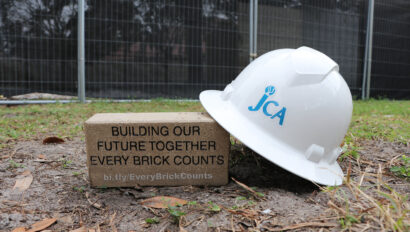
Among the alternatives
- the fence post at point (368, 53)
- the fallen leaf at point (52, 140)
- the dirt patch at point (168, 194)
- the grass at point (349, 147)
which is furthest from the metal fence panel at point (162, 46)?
the dirt patch at point (168, 194)

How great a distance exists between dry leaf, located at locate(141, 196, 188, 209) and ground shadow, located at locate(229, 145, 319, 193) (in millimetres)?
423

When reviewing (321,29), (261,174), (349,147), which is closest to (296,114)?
(261,174)

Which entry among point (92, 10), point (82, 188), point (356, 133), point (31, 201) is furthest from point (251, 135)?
point (92, 10)

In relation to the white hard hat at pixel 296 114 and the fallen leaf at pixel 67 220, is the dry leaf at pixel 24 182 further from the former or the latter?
the white hard hat at pixel 296 114

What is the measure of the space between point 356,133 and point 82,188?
229 cm

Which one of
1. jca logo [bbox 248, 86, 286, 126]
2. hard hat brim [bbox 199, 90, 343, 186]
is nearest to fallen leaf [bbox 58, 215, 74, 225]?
hard hat brim [bbox 199, 90, 343, 186]

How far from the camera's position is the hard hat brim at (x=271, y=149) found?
153cm

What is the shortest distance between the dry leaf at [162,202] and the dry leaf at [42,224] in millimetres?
383

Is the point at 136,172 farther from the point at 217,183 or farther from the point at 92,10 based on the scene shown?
the point at 92,10

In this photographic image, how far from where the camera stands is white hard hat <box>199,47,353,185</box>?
62.2 inches

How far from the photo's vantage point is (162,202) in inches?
58.9

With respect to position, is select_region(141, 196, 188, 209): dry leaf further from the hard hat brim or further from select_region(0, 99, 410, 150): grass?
select_region(0, 99, 410, 150): grass

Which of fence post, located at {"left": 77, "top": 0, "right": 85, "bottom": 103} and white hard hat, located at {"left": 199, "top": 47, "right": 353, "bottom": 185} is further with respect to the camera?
fence post, located at {"left": 77, "top": 0, "right": 85, "bottom": 103}

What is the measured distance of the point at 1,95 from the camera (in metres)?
4.79
